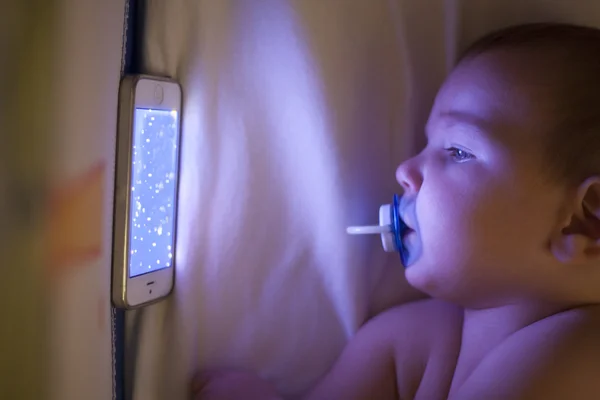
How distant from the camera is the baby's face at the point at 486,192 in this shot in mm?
740

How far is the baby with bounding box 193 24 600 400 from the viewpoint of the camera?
2.35 feet

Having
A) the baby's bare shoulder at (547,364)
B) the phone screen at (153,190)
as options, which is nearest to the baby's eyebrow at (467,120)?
the baby's bare shoulder at (547,364)

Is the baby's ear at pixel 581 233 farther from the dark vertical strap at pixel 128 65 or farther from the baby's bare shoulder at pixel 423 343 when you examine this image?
the dark vertical strap at pixel 128 65

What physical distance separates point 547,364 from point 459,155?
0.86ft

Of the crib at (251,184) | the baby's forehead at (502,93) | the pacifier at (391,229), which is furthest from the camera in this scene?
the pacifier at (391,229)

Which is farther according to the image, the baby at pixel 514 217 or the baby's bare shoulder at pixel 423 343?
the baby's bare shoulder at pixel 423 343

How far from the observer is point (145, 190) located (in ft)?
2.49

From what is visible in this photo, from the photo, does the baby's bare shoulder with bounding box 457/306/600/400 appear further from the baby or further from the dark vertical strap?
the dark vertical strap

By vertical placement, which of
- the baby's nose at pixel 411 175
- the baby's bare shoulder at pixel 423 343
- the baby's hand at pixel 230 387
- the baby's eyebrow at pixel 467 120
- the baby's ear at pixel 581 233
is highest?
the baby's eyebrow at pixel 467 120

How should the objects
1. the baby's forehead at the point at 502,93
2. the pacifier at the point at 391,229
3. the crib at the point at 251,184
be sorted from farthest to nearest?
the pacifier at the point at 391,229
the baby's forehead at the point at 502,93
the crib at the point at 251,184

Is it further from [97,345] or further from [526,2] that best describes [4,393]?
[526,2]

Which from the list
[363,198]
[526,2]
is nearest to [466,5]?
[526,2]

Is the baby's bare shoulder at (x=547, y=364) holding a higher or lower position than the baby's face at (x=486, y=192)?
lower

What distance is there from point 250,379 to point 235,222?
21cm
